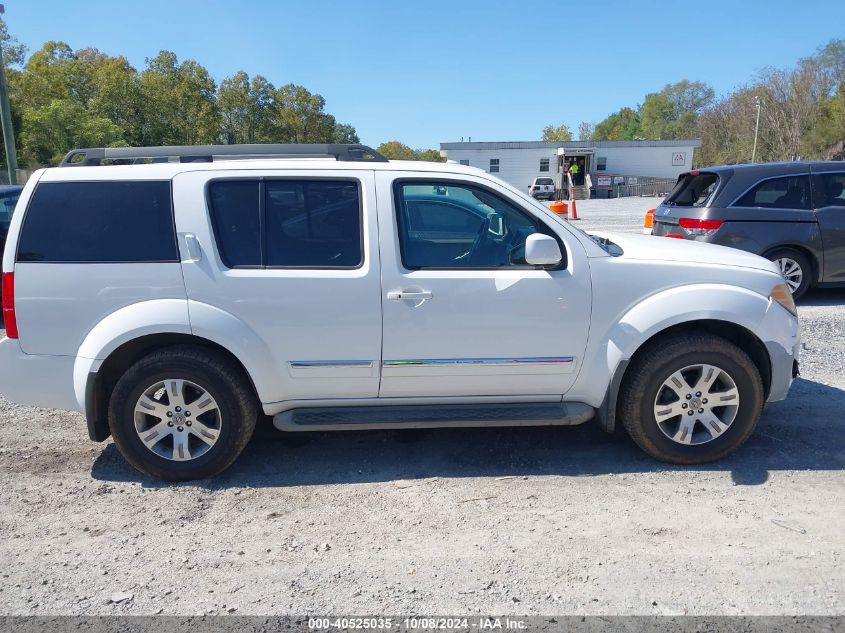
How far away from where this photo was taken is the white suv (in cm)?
370

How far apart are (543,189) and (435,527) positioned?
130 ft

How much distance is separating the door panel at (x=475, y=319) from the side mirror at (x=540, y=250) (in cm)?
13

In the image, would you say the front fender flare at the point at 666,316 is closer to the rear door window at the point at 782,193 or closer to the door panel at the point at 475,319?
the door panel at the point at 475,319

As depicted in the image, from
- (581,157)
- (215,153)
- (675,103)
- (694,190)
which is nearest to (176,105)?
(581,157)

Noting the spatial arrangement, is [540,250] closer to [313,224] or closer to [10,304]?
[313,224]

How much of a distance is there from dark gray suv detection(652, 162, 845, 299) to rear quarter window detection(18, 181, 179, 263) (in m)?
6.48

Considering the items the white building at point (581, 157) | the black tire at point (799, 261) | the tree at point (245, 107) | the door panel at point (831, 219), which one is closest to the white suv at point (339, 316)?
the black tire at point (799, 261)

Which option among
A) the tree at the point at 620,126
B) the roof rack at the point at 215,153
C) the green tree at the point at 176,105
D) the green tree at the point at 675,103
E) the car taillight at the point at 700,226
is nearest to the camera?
the roof rack at the point at 215,153

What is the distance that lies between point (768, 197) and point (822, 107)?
63129 mm

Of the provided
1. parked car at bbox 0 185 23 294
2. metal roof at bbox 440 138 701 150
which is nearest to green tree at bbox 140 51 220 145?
metal roof at bbox 440 138 701 150

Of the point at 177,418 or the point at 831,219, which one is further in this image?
the point at 831,219

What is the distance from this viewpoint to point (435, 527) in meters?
3.36

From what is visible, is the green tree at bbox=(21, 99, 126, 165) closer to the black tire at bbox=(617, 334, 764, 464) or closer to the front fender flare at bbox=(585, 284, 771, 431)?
the front fender flare at bbox=(585, 284, 771, 431)

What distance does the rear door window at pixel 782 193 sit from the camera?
794 cm
